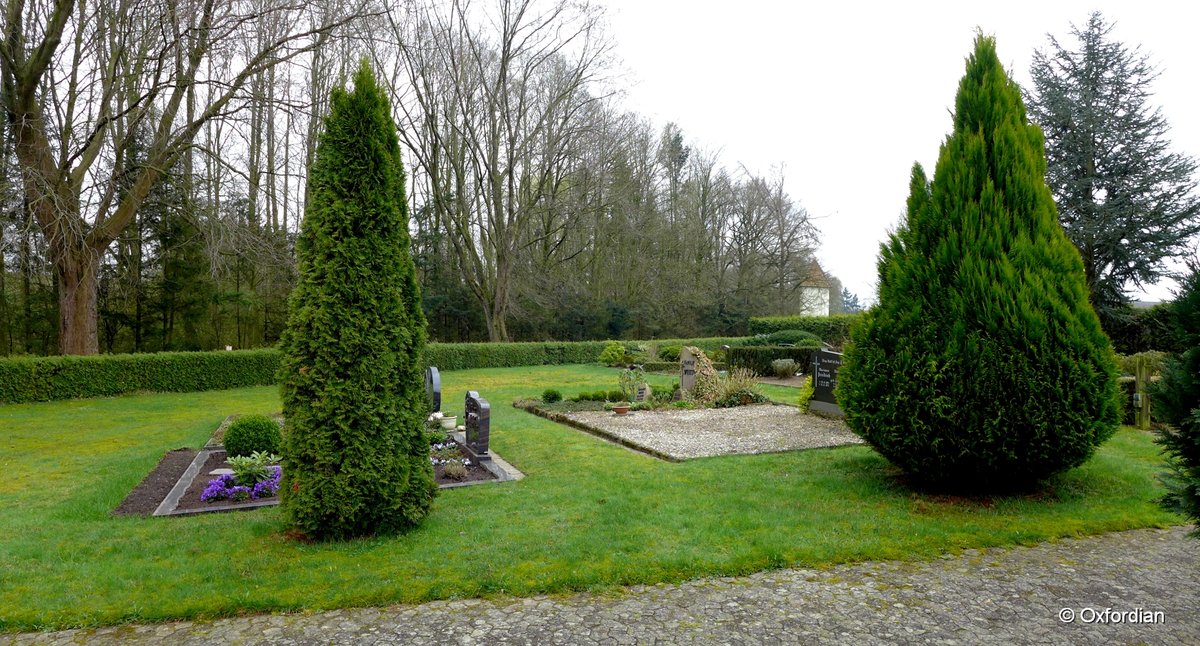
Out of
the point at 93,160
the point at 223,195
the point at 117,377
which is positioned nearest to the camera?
the point at 93,160

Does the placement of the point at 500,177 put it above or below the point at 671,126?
below

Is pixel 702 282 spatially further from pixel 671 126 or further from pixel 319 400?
pixel 319 400

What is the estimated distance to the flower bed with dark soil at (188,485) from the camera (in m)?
6.13

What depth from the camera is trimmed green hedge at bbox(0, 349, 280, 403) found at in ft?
47.6

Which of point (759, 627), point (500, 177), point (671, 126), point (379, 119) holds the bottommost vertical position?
point (759, 627)

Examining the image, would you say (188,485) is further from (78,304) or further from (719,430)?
(78,304)

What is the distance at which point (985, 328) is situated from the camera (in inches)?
210

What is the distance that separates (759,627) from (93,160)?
1674 cm

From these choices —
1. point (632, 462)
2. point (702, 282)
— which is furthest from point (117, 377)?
point (702, 282)

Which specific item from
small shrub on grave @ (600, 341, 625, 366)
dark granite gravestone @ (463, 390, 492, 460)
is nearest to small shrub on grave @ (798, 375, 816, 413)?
dark granite gravestone @ (463, 390, 492, 460)

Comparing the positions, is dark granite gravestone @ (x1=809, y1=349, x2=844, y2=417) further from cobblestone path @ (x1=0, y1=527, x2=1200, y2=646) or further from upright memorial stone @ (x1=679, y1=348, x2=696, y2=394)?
cobblestone path @ (x1=0, y1=527, x2=1200, y2=646)

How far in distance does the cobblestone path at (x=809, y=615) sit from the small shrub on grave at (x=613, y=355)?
19942mm

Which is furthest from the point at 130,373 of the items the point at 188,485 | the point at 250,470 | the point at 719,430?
the point at 719,430

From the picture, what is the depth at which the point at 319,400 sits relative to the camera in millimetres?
4707
